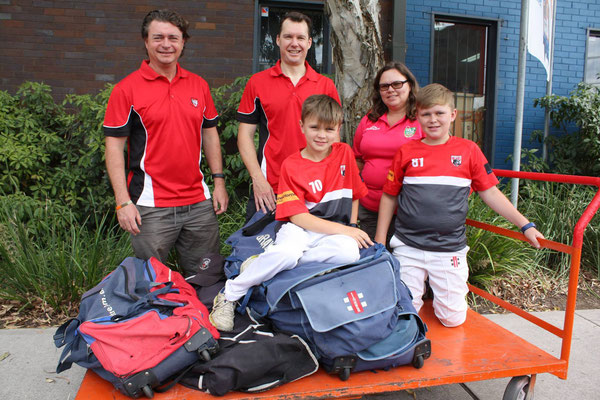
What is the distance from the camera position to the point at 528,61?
8156 millimetres

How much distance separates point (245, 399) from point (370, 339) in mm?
657

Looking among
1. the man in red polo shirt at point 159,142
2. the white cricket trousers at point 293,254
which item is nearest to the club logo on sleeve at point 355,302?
the white cricket trousers at point 293,254

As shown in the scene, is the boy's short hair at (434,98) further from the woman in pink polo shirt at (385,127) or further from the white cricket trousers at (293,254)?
the white cricket trousers at (293,254)

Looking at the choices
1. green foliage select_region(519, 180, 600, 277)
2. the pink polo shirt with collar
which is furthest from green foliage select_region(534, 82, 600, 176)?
the pink polo shirt with collar

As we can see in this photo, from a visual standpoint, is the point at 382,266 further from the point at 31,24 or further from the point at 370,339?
the point at 31,24

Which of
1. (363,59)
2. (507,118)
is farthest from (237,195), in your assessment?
(507,118)

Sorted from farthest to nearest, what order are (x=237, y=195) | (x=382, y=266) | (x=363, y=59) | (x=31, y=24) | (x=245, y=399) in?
(x=31, y=24), (x=237, y=195), (x=363, y=59), (x=382, y=266), (x=245, y=399)

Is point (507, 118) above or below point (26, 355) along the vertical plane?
above

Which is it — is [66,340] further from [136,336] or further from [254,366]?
[254,366]

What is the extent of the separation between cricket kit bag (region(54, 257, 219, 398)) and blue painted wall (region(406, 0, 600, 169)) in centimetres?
662

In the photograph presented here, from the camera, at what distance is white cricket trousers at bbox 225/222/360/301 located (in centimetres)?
246

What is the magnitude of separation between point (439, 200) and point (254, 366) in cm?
152

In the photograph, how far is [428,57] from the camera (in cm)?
778

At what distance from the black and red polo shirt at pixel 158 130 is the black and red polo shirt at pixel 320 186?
84 cm
